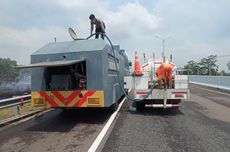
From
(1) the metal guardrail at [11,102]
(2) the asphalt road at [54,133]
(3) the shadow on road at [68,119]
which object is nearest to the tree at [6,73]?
(1) the metal guardrail at [11,102]

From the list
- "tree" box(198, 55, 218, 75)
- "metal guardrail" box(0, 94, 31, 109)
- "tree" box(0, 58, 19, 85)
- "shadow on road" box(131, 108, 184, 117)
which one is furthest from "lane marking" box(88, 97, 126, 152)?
"tree" box(198, 55, 218, 75)

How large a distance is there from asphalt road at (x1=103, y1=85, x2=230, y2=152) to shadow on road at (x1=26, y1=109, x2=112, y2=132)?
2.83ft

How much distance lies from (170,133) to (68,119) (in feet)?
13.0

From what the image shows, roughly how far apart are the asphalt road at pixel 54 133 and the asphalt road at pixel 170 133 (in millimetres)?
659

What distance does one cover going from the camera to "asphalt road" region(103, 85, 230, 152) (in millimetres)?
5648

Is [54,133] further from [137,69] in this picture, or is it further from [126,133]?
[137,69]

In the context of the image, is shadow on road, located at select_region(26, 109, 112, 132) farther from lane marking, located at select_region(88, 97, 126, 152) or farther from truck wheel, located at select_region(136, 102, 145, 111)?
truck wheel, located at select_region(136, 102, 145, 111)

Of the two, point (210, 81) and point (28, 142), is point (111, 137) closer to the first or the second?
point (28, 142)

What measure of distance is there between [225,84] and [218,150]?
2449cm

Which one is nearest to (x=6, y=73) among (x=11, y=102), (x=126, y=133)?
(x=11, y=102)

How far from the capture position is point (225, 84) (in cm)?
2783

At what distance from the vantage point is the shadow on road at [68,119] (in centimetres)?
782

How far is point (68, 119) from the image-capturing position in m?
9.27

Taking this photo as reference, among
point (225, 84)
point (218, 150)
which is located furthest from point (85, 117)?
point (225, 84)
